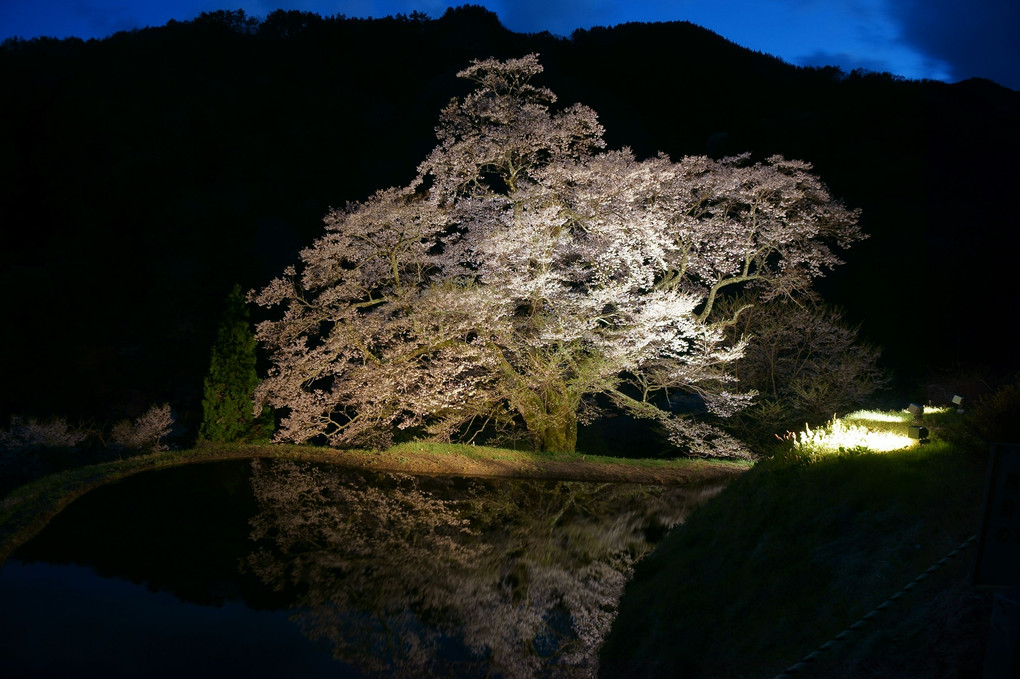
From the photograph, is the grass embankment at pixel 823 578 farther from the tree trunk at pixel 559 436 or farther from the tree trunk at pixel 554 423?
the tree trunk at pixel 559 436

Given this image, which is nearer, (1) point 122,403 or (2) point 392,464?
(2) point 392,464

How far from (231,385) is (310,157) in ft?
78.5

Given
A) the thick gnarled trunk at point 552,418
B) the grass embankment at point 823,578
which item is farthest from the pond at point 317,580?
the thick gnarled trunk at point 552,418

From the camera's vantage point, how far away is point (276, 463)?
13.0m

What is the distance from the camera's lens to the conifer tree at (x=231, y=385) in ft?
46.9

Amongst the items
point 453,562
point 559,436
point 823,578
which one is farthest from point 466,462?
point 823,578

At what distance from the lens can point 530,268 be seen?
1302 centimetres

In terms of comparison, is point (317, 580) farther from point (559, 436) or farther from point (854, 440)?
point (559, 436)

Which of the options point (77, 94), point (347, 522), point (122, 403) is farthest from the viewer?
point (77, 94)

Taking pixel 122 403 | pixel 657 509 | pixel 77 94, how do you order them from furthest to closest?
1. pixel 77 94
2. pixel 122 403
3. pixel 657 509

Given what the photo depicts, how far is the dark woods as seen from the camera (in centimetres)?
2177

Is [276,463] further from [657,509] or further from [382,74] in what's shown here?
[382,74]

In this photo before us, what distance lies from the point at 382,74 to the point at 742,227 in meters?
34.5

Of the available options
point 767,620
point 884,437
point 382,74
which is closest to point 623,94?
point 382,74
